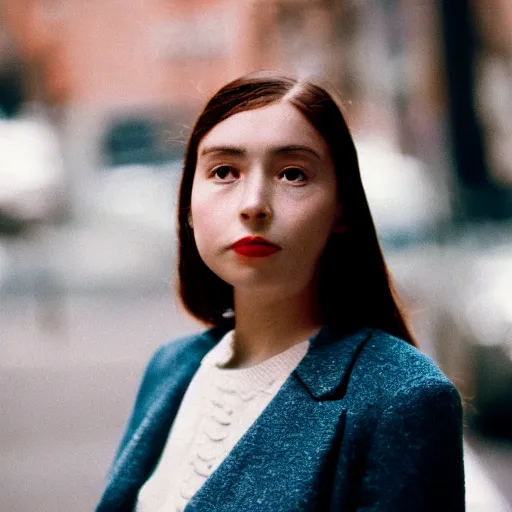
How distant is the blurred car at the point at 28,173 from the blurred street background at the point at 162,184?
0.07 feet

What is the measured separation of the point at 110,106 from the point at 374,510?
9329 mm

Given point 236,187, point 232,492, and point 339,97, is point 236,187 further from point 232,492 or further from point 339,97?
point 232,492

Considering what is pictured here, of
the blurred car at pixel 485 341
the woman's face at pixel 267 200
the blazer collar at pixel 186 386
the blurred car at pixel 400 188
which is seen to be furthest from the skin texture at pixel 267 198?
the blurred car at pixel 400 188

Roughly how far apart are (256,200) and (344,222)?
7.5 inches

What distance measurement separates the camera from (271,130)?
1.11 metres

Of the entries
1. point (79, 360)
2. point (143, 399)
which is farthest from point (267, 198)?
point (79, 360)

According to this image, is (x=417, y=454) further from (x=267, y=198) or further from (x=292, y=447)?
(x=267, y=198)

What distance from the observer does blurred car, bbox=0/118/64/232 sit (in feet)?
23.5

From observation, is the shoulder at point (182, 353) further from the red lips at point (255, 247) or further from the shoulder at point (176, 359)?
the red lips at point (255, 247)

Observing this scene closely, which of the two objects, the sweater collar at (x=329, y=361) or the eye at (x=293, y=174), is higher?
the eye at (x=293, y=174)

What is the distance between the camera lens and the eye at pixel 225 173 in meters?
1.15

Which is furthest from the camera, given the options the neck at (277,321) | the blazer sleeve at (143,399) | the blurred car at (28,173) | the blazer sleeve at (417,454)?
the blurred car at (28,173)

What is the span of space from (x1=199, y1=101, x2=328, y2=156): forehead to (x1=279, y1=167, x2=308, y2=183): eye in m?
0.04

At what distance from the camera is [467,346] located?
3.53 meters
